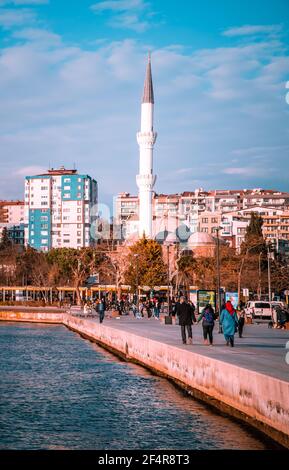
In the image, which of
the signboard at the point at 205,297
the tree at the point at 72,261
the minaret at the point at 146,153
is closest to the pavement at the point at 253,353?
the signboard at the point at 205,297

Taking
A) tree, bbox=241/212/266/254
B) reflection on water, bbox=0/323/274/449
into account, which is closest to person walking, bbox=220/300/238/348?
reflection on water, bbox=0/323/274/449

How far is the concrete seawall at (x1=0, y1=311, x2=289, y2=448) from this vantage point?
1259cm

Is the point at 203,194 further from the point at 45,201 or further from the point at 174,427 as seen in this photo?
the point at 174,427

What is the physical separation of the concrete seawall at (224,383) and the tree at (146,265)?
46174mm

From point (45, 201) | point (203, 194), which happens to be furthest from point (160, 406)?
point (203, 194)

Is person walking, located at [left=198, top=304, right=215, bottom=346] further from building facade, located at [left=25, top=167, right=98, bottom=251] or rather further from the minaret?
building facade, located at [left=25, top=167, right=98, bottom=251]

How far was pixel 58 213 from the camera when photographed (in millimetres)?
149875

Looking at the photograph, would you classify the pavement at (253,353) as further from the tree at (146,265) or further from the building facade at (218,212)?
the building facade at (218,212)

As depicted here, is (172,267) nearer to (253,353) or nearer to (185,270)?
(185,270)

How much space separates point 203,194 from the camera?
163500 mm

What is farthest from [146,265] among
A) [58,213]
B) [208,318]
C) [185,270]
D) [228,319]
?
[58,213]

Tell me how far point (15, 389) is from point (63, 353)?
458 inches

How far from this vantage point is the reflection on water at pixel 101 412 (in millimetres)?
14000

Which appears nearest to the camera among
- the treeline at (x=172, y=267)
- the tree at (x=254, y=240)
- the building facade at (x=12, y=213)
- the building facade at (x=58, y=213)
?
the treeline at (x=172, y=267)
